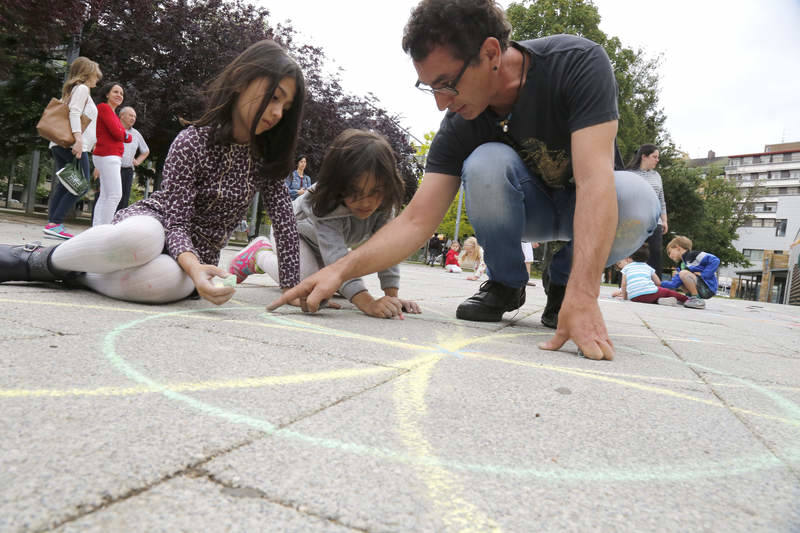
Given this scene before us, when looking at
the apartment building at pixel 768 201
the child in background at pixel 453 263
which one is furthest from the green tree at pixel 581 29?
the apartment building at pixel 768 201

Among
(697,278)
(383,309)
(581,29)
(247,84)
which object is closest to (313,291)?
(383,309)

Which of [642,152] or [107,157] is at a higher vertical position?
[642,152]

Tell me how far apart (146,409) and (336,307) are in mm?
1879

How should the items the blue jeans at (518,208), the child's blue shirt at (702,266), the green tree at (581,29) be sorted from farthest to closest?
1. the green tree at (581,29)
2. the child's blue shirt at (702,266)
3. the blue jeans at (518,208)

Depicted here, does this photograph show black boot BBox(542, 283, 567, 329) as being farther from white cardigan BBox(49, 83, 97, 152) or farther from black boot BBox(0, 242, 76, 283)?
white cardigan BBox(49, 83, 97, 152)

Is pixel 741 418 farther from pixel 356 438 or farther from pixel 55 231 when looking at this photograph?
pixel 55 231

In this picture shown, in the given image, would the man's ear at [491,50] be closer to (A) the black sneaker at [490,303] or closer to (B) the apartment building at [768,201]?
(A) the black sneaker at [490,303]

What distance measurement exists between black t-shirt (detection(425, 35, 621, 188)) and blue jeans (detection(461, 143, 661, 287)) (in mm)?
114

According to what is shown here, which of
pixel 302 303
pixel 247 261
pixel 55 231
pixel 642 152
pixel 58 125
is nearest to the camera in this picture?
pixel 302 303

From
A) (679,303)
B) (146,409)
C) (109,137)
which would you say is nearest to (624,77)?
(679,303)

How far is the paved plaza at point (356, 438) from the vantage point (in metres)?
0.62

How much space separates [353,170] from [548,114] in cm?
96

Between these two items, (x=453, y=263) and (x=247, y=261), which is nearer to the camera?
(x=247, y=261)

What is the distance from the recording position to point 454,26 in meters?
2.05
